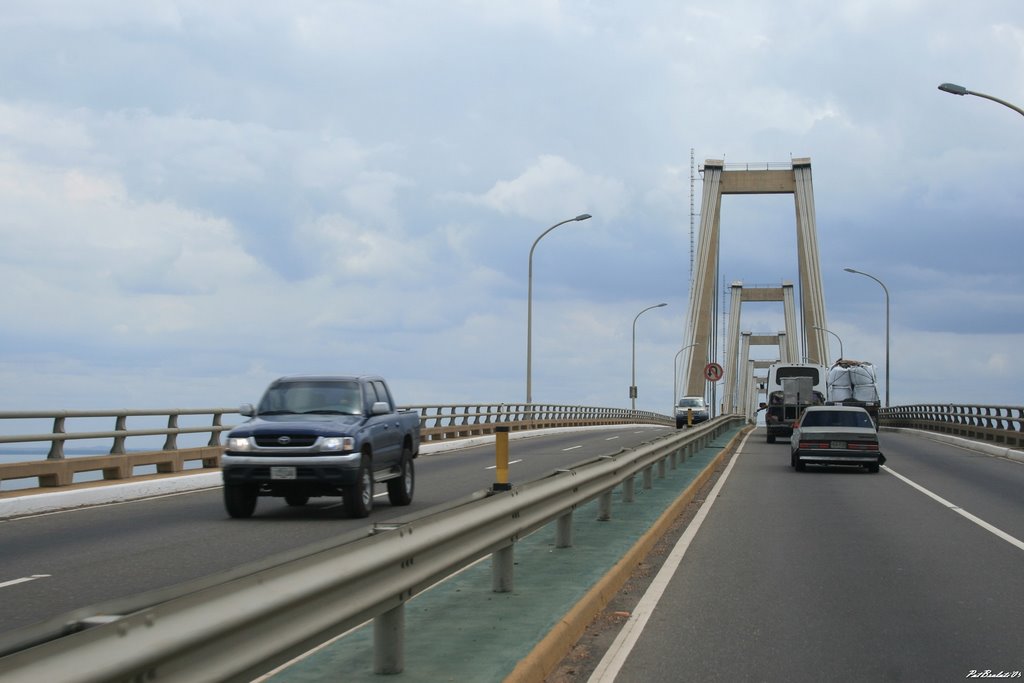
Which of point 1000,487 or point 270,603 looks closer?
point 270,603

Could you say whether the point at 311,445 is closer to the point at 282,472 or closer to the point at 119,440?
the point at 282,472

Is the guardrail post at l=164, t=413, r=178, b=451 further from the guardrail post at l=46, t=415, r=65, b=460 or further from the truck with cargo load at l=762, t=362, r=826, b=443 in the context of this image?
the truck with cargo load at l=762, t=362, r=826, b=443

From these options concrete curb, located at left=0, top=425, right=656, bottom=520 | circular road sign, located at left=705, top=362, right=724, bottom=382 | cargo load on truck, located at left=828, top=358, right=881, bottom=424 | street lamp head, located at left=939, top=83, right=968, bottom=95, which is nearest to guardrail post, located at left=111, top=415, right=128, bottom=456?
concrete curb, located at left=0, top=425, right=656, bottom=520

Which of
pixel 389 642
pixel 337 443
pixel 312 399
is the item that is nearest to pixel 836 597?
pixel 389 642

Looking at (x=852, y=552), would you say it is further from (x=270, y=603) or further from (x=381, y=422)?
(x=270, y=603)

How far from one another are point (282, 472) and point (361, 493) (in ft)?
3.55

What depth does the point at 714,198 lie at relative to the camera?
79250mm

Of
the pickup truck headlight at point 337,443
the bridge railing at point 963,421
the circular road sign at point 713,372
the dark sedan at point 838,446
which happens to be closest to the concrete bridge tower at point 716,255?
the bridge railing at point 963,421

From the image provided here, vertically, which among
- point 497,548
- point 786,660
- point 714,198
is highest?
point 714,198

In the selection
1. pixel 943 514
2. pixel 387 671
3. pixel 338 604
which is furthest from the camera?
pixel 943 514

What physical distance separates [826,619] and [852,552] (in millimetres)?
3953

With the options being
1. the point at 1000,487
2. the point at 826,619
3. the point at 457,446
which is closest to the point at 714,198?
the point at 457,446

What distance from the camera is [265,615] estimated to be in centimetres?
409

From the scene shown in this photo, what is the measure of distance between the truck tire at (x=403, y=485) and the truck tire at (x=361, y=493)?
1.40 meters
